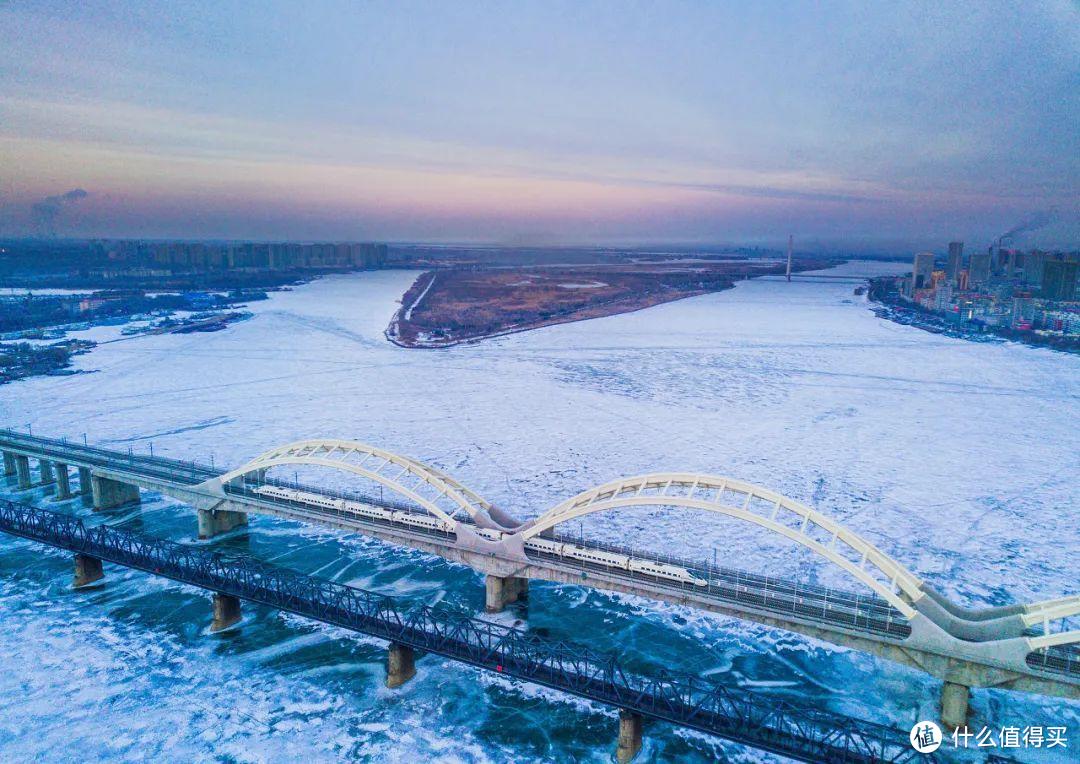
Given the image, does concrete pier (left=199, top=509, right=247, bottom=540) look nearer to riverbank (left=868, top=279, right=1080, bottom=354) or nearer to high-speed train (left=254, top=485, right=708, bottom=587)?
high-speed train (left=254, top=485, right=708, bottom=587)

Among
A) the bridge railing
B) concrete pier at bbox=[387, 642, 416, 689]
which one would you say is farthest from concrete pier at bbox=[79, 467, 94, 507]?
concrete pier at bbox=[387, 642, 416, 689]

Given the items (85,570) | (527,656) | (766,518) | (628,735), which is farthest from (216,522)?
(766,518)

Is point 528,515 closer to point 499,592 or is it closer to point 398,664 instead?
point 499,592

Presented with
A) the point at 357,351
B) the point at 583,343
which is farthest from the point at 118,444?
the point at 583,343

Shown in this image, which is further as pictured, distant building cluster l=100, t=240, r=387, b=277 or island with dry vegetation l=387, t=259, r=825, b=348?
distant building cluster l=100, t=240, r=387, b=277

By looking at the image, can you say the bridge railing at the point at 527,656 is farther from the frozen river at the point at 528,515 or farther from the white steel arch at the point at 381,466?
the white steel arch at the point at 381,466

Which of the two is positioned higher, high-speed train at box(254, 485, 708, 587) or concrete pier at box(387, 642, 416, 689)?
high-speed train at box(254, 485, 708, 587)
